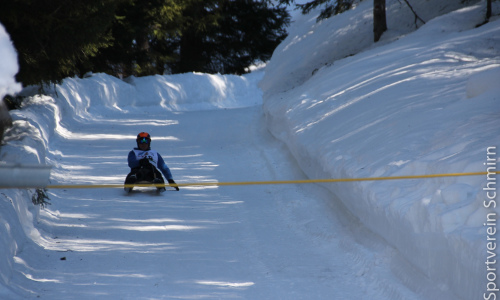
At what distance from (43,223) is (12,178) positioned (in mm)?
2769

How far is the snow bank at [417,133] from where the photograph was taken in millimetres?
4703

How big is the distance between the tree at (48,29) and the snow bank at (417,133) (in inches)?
161

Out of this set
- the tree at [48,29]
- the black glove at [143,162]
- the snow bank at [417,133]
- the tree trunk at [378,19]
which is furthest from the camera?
the tree trunk at [378,19]

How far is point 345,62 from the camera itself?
1480 cm

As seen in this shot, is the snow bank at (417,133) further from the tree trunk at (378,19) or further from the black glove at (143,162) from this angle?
the black glove at (143,162)

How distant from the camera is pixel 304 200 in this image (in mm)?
8312

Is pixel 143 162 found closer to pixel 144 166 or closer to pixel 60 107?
pixel 144 166

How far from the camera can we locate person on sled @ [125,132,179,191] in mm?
8766

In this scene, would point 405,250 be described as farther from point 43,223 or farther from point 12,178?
point 43,223

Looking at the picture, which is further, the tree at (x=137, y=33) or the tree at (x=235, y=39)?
the tree at (x=235, y=39)

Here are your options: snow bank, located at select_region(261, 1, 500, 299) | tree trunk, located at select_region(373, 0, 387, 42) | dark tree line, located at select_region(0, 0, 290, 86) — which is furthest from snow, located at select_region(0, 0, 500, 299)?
tree trunk, located at select_region(373, 0, 387, 42)

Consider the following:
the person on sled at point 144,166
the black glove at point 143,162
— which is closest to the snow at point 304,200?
the person on sled at point 144,166

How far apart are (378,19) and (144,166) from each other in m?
9.90

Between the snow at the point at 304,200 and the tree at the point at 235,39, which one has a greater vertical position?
the tree at the point at 235,39
